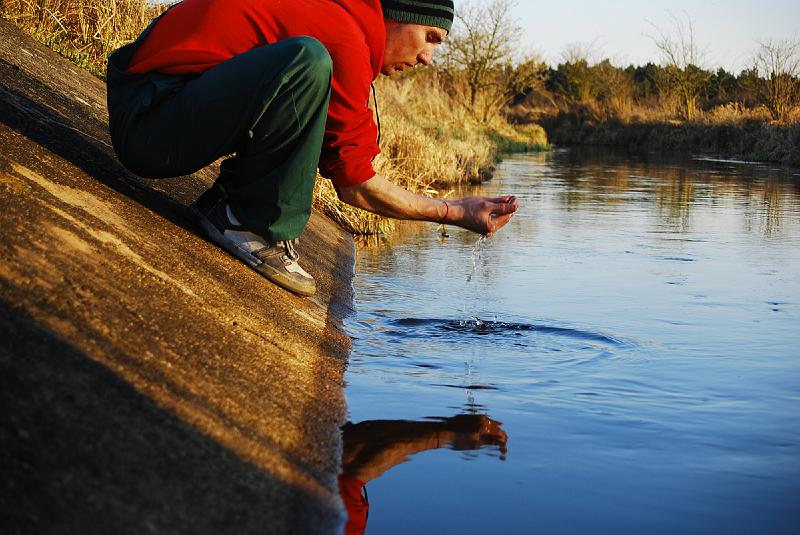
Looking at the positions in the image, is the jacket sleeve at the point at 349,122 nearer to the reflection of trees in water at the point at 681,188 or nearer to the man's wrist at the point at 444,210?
the man's wrist at the point at 444,210

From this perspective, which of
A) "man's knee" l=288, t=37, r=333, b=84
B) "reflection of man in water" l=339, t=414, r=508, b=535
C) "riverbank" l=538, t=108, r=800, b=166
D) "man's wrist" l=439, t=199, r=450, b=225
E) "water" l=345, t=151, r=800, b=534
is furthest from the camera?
"riverbank" l=538, t=108, r=800, b=166

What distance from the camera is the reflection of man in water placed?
2.92 m

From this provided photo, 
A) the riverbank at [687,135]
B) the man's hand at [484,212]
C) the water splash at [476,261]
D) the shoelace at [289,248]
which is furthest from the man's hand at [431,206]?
the riverbank at [687,135]

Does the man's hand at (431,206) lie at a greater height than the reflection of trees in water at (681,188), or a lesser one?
greater

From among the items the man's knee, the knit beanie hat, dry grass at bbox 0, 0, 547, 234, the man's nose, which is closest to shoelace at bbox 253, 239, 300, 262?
the man's knee

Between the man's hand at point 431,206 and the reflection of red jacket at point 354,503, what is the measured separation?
142 cm

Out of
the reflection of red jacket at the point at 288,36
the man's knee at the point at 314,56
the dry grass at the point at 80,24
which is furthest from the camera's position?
the dry grass at the point at 80,24

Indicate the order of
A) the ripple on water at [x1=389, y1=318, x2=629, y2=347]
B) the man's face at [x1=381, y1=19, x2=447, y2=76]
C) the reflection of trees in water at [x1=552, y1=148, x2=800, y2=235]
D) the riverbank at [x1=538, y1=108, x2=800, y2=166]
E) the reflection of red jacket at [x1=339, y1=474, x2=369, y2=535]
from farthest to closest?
the riverbank at [x1=538, y1=108, x2=800, y2=166]
the reflection of trees in water at [x1=552, y1=148, x2=800, y2=235]
the ripple on water at [x1=389, y1=318, x2=629, y2=347]
the man's face at [x1=381, y1=19, x2=447, y2=76]
the reflection of red jacket at [x1=339, y1=474, x2=369, y2=535]

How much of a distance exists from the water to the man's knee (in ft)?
3.95

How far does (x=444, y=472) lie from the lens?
118 inches

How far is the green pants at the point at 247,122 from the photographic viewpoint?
3.63 m

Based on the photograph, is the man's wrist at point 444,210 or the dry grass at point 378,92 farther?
the dry grass at point 378,92

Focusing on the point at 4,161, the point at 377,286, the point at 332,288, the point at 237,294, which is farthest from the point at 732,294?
the point at 4,161

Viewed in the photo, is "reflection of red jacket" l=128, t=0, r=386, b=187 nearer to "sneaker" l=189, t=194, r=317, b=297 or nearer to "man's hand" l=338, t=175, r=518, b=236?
"man's hand" l=338, t=175, r=518, b=236
